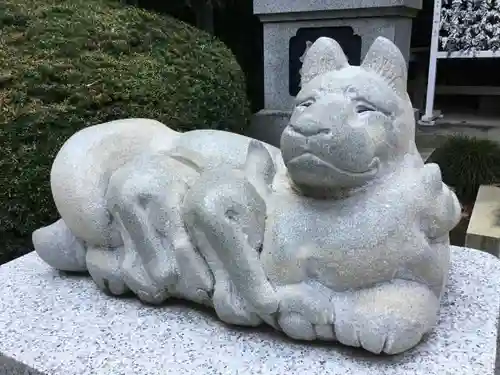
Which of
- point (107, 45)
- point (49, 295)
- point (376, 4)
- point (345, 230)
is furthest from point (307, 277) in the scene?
point (376, 4)

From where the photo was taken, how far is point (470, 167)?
380 centimetres

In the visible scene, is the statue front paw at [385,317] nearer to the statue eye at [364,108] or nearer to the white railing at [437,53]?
Answer: the statue eye at [364,108]

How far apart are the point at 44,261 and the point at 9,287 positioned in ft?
0.51

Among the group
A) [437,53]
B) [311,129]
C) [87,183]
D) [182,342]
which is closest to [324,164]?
[311,129]

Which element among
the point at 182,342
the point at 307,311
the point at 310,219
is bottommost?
the point at 182,342

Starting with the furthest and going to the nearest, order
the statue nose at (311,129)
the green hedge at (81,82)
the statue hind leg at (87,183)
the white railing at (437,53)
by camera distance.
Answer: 1. the white railing at (437,53)
2. the green hedge at (81,82)
3. the statue hind leg at (87,183)
4. the statue nose at (311,129)

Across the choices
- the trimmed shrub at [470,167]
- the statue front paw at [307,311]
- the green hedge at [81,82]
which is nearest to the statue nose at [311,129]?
the statue front paw at [307,311]

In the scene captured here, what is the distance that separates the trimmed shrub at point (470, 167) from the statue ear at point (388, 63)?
109 inches

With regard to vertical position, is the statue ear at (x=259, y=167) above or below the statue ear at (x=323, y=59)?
below

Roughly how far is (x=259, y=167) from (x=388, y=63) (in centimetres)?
42

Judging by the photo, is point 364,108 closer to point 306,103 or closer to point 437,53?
point 306,103

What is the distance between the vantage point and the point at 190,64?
313 centimetres

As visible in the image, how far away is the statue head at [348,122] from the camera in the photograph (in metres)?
1.16

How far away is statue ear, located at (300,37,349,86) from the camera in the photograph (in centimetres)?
131
